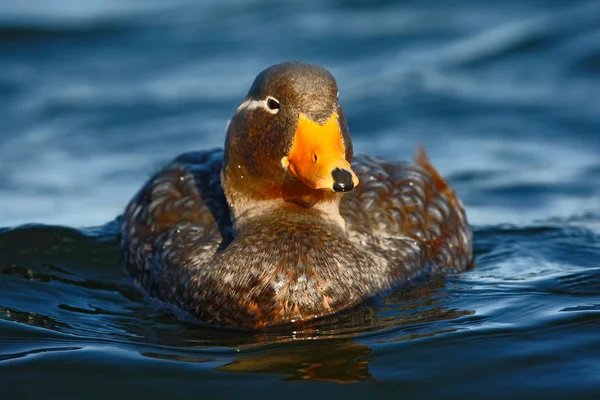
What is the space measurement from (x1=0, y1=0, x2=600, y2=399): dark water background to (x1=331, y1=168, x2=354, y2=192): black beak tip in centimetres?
96

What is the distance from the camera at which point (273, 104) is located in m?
7.38

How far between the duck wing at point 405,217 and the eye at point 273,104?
1265 millimetres

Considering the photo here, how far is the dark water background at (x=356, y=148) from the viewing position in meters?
6.42

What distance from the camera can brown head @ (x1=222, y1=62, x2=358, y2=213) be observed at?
23.0 feet

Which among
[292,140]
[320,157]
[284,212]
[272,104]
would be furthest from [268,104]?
[284,212]

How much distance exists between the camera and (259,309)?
23.8ft

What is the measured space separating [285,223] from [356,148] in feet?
18.4

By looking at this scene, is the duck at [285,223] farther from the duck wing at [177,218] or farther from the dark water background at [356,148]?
the dark water background at [356,148]

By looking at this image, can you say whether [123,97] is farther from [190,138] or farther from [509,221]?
[509,221]

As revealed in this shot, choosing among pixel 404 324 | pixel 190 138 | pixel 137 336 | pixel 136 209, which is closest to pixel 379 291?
pixel 404 324

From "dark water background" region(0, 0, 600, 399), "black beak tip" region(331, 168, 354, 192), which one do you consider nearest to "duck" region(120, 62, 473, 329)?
"black beak tip" region(331, 168, 354, 192)

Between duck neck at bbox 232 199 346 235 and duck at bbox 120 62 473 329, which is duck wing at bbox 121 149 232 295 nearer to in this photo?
duck at bbox 120 62 473 329

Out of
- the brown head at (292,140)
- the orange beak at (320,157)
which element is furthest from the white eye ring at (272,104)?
the orange beak at (320,157)

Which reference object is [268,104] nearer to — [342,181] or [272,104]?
[272,104]
